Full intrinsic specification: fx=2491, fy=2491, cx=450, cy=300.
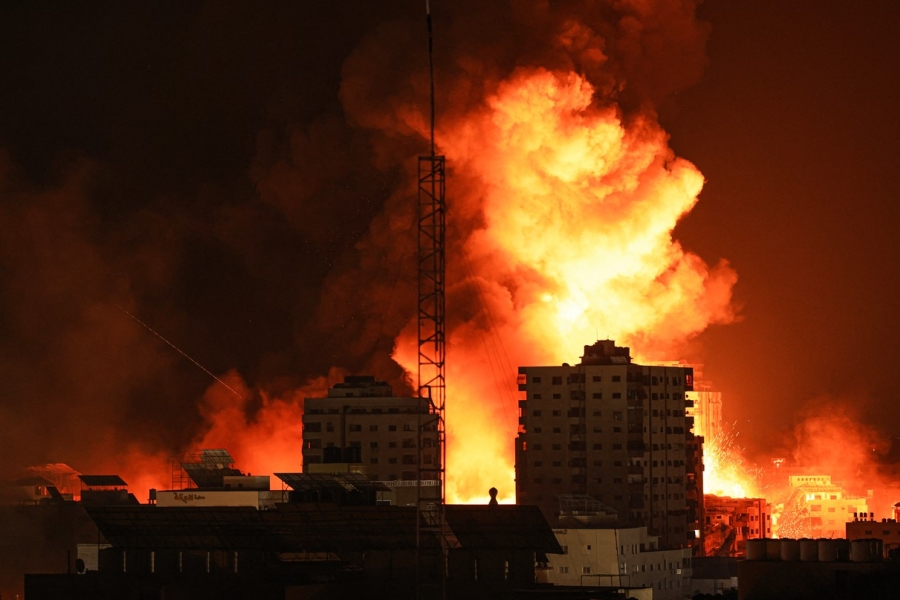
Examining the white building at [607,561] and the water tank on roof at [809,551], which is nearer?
the water tank on roof at [809,551]

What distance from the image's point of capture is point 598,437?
387 feet

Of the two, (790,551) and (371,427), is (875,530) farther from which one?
(790,551)

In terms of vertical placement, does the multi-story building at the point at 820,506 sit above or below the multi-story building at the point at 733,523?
above

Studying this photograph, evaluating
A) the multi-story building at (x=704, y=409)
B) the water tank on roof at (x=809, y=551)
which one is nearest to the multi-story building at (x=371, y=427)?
the multi-story building at (x=704, y=409)

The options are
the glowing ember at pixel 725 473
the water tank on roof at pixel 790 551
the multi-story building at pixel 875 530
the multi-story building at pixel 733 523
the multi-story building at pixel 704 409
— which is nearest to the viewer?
the water tank on roof at pixel 790 551

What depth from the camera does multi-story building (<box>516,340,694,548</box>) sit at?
117312 millimetres

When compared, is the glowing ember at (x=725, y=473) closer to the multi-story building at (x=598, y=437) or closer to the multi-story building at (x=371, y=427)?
the multi-story building at (x=598, y=437)

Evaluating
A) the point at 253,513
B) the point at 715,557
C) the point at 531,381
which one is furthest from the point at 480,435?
the point at 253,513

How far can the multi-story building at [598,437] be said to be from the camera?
385 feet

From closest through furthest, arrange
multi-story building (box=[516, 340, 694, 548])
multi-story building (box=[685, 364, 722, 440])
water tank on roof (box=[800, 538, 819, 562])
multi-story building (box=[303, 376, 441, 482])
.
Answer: water tank on roof (box=[800, 538, 819, 562]), multi-story building (box=[516, 340, 694, 548]), multi-story building (box=[303, 376, 441, 482]), multi-story building (box=[685, 364, 722, 440])

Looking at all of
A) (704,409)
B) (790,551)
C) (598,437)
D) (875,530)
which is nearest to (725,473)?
(704,409)

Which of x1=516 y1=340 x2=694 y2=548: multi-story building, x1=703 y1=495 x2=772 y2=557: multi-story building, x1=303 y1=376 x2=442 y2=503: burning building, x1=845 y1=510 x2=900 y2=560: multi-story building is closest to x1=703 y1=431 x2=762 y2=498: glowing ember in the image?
x1=703 y1=495 x2=772 y2=557: multi-story building

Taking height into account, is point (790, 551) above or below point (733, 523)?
below

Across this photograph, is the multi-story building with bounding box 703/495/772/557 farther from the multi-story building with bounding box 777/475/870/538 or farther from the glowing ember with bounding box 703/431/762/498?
the multi-story building with bounding box 777/475/870/538
